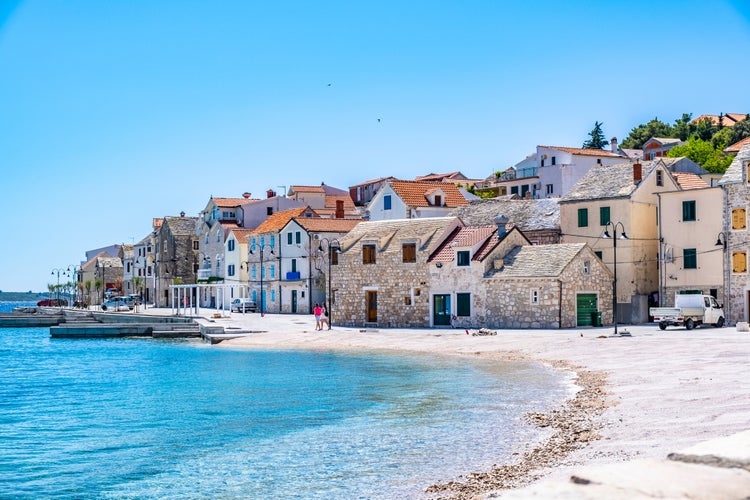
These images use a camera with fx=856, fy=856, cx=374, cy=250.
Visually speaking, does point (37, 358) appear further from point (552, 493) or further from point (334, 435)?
point (552, 493)

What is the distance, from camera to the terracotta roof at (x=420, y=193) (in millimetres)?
72025

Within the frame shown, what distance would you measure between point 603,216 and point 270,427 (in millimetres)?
39631

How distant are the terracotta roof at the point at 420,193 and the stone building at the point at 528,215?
14.3 feet

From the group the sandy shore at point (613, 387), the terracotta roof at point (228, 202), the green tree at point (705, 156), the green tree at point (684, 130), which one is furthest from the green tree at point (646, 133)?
the sandy shore at point (613, 387)

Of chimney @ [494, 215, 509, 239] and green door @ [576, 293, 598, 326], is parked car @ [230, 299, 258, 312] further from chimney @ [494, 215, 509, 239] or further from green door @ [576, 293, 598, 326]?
green door @ [576, 293, 598, 326]

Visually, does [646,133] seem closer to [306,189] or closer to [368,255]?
[306,189]

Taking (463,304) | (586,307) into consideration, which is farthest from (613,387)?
(463,304)

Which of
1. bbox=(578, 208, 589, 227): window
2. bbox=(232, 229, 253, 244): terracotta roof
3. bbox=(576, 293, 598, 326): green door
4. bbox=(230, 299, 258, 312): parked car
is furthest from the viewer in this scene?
bbox=(232, 229, 253, 244): terracotta roof

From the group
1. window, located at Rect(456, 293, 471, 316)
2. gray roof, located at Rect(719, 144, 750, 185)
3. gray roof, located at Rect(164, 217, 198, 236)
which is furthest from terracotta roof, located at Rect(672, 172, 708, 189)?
gray roof, located at Rect(164, 217, 198, 236)

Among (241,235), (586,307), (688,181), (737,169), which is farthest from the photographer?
→ (241,235)

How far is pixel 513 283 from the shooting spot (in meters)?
49.2

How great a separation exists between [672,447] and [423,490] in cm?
419

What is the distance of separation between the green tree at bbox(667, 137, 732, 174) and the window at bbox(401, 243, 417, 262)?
45730mm

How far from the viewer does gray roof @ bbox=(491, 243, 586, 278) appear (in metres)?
48.0
